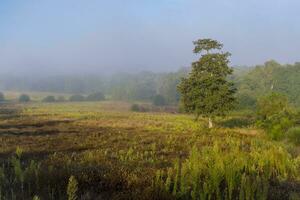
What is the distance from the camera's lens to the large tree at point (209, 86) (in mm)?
42388

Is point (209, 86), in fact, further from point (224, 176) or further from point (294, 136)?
point (224, 176)

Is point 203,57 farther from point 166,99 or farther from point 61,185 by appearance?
point 166,99

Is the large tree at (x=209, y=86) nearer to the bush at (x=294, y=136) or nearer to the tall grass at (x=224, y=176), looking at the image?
the bush at (x=294, y=136)

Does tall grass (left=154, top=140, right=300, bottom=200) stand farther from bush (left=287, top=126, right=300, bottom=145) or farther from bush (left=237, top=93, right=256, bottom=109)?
bush (left=237, top=93, right=256, bottom=109)

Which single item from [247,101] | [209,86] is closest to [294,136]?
[209,86]

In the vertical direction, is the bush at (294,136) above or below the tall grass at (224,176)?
below

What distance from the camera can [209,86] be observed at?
A: 4275 cm

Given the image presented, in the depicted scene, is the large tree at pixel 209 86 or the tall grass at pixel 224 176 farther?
the large tree at pixel 209 86

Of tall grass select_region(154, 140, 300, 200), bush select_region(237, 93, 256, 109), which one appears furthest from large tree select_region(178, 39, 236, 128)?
bush select_region(237, 93, 256, 109)

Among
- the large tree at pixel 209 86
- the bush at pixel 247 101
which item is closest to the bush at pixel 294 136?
the large tree at pixel 209 86

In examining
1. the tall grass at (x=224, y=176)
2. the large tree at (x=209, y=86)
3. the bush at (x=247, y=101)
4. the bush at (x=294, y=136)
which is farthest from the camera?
the bush at (x=247, y=101)

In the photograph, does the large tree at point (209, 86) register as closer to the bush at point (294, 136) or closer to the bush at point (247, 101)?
the bush at point (294, 136)

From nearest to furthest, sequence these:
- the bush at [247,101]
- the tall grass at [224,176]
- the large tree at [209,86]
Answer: the tall grass at [224,176] → the large tree at [209,86] → the bush at [247,101]

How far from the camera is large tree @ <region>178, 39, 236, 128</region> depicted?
139 ft
